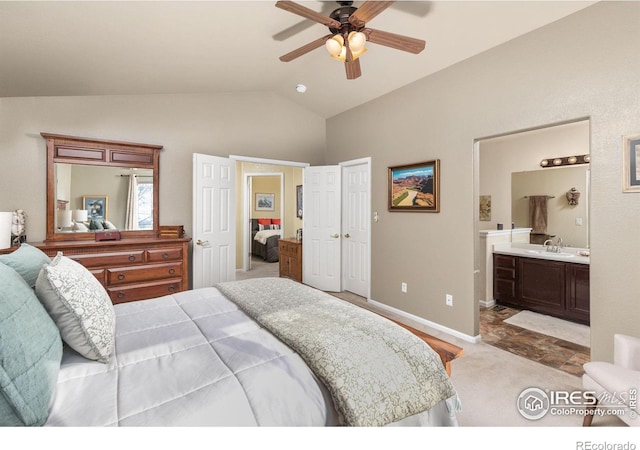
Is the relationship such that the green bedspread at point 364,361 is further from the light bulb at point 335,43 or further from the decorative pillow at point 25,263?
the light bulb at point 335,43

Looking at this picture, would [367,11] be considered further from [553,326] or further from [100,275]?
[553,326]

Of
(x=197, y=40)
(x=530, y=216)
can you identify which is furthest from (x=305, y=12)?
(x=530, y=216)

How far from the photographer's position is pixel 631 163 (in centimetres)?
200

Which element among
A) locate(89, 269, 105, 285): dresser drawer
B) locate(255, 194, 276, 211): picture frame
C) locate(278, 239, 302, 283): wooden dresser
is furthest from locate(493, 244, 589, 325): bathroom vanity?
locate(255, 194, 276, 211): picture frame

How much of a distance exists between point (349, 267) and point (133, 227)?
9.76 feet

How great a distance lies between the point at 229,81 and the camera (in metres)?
3.71

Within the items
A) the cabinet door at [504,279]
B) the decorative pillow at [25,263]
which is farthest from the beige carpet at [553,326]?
the decorative pillow at [25,263]

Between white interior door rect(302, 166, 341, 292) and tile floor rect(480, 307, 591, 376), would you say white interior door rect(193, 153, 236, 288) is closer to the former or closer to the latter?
white interior door rect(302, 166, 341, 292)

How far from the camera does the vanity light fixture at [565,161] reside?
12.5ft

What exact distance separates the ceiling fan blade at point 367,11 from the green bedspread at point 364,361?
1814 mm

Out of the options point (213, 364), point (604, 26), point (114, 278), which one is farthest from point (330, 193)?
point (213, 364)

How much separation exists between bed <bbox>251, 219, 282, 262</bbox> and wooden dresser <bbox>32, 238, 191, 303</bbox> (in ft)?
12.5

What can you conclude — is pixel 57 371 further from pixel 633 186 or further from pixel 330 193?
pixel 330 193

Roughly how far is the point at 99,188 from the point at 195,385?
129 inches
